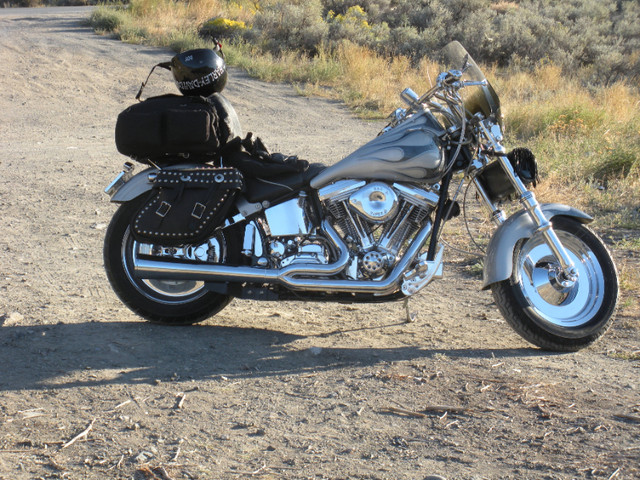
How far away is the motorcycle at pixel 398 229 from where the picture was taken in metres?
4.43

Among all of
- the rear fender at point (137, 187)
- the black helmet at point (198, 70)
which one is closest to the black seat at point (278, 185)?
the rear fender at point (137, 187)

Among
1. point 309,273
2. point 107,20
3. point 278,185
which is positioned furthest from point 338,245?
point 107,20

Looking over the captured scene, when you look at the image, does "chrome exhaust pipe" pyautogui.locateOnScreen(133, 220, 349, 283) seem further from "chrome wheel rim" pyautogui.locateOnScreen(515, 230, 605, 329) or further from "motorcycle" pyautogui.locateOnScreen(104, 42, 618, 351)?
"chrome wheel rim" pyautogui.locateOnScreen(515, 230, 605, 329)

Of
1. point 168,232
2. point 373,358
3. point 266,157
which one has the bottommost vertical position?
point 373,358

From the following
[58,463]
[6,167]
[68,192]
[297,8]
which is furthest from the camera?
[297,8]

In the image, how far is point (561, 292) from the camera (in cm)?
455

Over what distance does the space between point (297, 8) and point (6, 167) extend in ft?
36.5

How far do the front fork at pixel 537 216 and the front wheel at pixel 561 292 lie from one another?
0.05 metres

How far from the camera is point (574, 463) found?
3271mm

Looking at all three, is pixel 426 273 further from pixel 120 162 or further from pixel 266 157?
pixel 120 162

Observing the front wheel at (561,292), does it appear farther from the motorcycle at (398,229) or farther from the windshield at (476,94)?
the windshield at (476,94)

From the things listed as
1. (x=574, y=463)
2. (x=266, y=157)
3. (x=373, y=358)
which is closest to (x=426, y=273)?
(x=373, y=358)

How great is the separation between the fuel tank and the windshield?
1.01 feet

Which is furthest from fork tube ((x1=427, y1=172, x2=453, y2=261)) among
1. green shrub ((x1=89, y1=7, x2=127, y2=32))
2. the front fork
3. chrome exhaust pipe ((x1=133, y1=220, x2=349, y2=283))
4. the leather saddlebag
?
green shrub ((x1=89, y1=7, x2=127, y2=32))
